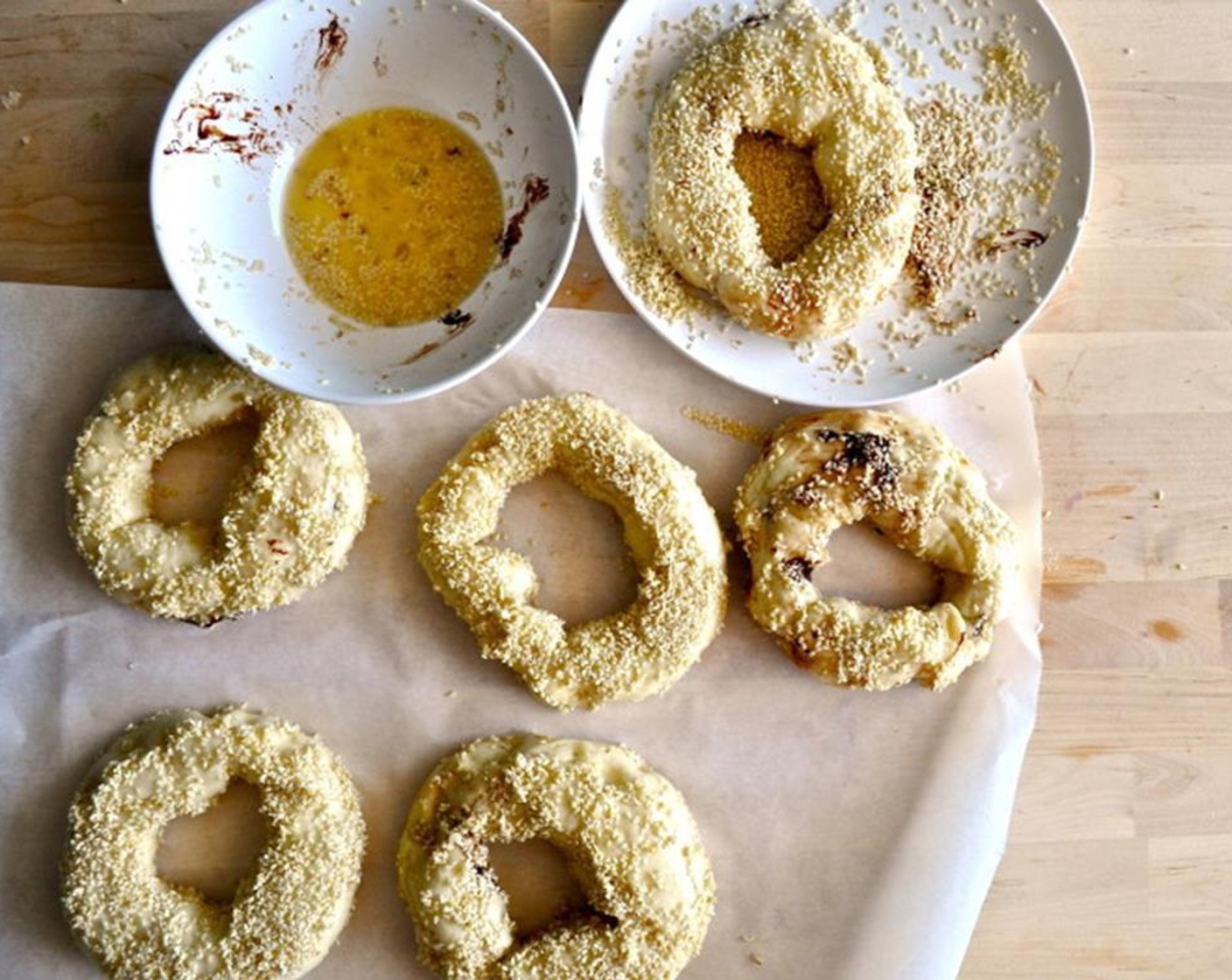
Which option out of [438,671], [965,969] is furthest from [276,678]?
[965,969]

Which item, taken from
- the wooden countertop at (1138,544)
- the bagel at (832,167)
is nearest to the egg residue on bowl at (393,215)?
the bagel at (832,167)

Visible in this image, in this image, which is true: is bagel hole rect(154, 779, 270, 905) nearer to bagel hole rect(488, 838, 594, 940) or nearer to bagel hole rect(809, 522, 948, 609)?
bagel hole rect(488, 838, 594, 940)

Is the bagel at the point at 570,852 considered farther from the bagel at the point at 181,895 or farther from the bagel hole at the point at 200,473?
the bagel hole at the point at 200,473

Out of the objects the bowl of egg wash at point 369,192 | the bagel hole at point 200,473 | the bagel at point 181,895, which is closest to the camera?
the bowl of egg wash at point 369,192

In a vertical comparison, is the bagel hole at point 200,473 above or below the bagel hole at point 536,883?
above

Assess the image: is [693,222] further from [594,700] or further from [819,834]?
[819,834]

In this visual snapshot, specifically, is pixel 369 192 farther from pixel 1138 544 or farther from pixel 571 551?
pixel 1138 544

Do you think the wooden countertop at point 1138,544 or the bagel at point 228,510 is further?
the wooden countertop at point 1138,544

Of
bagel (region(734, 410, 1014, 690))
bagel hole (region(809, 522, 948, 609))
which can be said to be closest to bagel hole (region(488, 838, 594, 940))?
bagel (region(734, 410, 1014, 690))
